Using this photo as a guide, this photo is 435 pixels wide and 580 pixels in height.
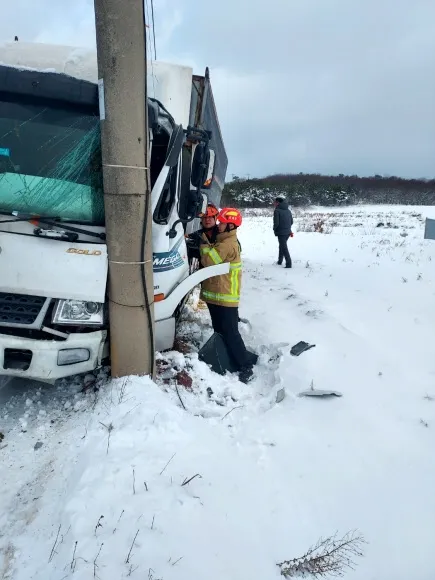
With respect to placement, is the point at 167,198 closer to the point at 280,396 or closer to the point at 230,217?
the point at 230,217

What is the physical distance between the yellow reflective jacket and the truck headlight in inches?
71.6

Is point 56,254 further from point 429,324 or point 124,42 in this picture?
point 429,324

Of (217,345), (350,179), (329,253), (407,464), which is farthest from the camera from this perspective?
(350,179)

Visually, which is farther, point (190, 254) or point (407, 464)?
point (190, 254)

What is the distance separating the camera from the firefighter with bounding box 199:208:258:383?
193 inches

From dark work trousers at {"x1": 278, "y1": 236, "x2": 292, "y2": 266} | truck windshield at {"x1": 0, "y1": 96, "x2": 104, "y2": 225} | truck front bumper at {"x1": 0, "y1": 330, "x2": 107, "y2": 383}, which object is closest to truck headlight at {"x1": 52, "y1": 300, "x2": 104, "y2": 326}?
truck front bumper at {"x1": 0, "y1": 330, "x2": 107, "y2": 383}

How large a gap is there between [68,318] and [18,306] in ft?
1.24

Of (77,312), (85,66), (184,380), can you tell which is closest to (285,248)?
(85,66)

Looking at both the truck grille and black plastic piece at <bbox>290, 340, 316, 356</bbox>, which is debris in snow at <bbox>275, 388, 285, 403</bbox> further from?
the truck grille

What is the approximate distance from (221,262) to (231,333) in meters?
0.90

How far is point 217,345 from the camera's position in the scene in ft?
16.2

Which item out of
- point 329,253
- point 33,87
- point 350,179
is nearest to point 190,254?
point 33,87

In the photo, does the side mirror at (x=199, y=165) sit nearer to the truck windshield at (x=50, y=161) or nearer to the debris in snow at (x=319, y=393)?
the truck windshield at (x=50, y=161)

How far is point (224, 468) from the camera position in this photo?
298 centimetres
